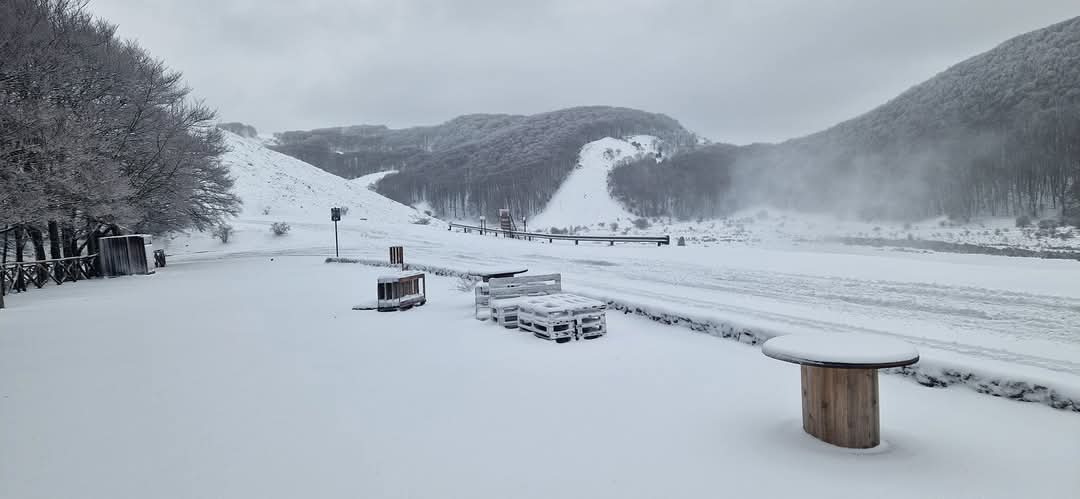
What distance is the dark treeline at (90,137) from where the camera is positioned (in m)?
14.6

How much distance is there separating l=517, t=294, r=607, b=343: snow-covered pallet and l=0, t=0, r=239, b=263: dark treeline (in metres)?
13.8

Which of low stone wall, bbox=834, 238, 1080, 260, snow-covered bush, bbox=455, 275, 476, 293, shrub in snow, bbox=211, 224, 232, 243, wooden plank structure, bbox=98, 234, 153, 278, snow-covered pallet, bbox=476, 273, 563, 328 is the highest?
shrub in snow, bbox=211, 224, 232, 243

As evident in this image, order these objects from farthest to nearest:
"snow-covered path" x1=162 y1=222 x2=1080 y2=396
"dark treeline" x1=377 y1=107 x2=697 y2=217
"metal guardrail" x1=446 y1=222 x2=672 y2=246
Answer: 1. "dark treeline" x1=377 y1=107 x2=697 y2=217
2. "metal guardrail" x1=446 y1=222 x2=672 y2=246
3. "snow-covered path" x1=162 y1=222 x2=1080 y2=396

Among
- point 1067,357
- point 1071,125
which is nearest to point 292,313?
point 1067,357

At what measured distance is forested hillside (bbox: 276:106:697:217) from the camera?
4719 inches

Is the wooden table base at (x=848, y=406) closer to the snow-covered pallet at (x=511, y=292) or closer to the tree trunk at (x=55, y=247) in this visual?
the snow-covered pallet at (x=511, y=292)

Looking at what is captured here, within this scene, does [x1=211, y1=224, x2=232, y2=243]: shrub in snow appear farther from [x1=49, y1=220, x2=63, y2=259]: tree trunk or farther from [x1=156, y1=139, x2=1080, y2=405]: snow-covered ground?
[x1=156, y1=139, x2=1080, y2=405]: snow-covered ground

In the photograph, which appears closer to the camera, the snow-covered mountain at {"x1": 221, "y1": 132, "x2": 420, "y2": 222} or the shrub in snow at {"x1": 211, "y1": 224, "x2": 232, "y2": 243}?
the shrub in snow at {"x1": 211, "y1": 224, "x2": 232, "y2": 243}

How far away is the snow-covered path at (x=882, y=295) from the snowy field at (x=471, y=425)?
142 centimetres

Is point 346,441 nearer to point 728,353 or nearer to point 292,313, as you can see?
point 728,353

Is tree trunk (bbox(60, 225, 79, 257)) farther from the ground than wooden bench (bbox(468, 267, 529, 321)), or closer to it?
farther from the ground

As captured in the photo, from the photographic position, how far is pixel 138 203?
2483cm

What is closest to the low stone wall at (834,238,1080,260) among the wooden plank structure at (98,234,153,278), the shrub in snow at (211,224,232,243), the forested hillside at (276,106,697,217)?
the wooden plank structure at (98,234,153,278)

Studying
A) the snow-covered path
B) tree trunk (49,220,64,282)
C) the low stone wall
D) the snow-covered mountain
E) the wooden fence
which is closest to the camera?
the snow-covered path
